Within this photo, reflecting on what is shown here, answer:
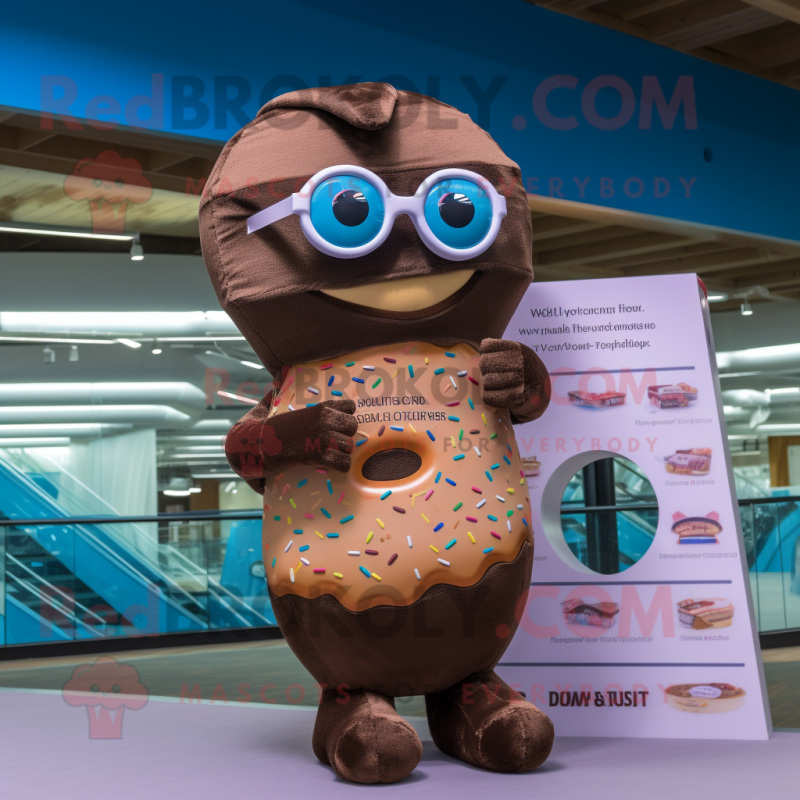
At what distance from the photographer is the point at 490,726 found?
2369mm

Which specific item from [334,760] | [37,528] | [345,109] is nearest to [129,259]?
[37,528]

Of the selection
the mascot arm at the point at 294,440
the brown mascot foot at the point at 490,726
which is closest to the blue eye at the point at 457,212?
the mascot arm at the point at 294,440

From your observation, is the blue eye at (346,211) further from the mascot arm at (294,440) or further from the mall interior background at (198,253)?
the mall interior background at (198,253)

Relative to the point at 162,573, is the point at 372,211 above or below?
above

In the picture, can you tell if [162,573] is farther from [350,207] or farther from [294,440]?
[350,207]

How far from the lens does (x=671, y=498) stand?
2998 millimetres

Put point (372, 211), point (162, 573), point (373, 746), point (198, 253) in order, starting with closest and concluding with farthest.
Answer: point (373, 746) → point (372, 211) → point (162, 573) → point (198, 253)

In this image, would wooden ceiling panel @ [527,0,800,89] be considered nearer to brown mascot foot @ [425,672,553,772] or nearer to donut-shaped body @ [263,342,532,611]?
donut-shaped body @ [263,342,532,611]

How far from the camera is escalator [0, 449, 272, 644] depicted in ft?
19.4

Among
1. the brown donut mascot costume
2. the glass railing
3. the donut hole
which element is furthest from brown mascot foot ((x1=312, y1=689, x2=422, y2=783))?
the glass railing

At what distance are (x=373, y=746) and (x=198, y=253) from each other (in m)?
5.90

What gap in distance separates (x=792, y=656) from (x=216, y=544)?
3716mm

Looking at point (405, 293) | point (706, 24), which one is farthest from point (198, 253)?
point (405, 293)

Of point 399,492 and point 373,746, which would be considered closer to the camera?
point 373,746
